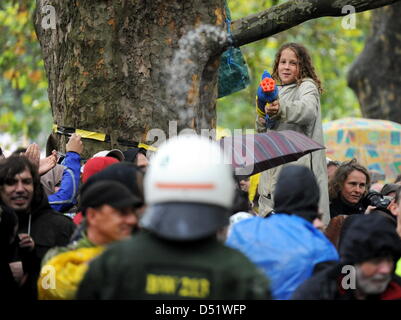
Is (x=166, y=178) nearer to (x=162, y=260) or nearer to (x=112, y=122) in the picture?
Answer: (x=162, y=260)

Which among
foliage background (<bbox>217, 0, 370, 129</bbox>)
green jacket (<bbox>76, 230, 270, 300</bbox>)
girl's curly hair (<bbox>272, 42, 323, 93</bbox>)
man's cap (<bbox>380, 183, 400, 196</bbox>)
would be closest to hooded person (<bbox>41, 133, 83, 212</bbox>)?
girl's curly hair (<bbox>272, 42, 323, 93</bbox>)

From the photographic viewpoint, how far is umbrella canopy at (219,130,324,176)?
641 centimetres

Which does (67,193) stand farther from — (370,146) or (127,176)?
(370,146)

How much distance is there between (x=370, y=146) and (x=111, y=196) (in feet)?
26.7

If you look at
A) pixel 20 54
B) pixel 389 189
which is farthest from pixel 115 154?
pixel 20 54

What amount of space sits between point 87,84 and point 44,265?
304cm

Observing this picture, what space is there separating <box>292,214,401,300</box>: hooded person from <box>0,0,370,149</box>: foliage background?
25.1 feet

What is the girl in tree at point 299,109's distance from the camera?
7.32 metres

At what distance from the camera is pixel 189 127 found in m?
7.69

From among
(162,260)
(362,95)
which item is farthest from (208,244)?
(362,95)

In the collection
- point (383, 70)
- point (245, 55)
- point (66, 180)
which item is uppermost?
point (245, 55)

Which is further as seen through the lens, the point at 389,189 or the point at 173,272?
the point at 389,189

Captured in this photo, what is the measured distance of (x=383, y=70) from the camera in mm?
16594

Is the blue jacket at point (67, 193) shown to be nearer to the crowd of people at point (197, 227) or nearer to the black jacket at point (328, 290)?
the crowd of people at point (197, 227)
